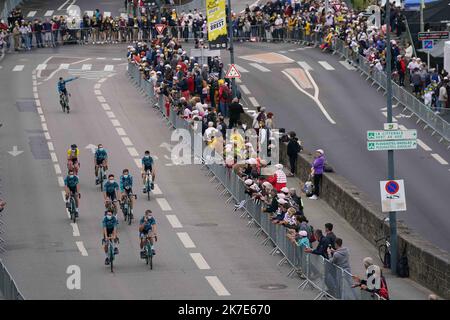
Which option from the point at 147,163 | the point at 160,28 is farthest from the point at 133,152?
the point at 160,28

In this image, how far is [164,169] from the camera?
153ft

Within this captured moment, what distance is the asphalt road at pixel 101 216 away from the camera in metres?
32.8

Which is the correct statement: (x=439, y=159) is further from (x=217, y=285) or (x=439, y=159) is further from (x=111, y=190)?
(x=217, y=285)

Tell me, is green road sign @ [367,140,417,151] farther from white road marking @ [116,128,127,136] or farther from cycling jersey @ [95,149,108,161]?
white road marking @ [116,128,127,136]

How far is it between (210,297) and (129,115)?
25.0 meters

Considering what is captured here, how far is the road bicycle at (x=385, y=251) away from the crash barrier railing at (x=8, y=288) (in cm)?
1049

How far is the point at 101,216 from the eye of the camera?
132 ft

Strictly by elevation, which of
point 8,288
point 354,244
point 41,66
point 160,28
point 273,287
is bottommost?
point 354,244

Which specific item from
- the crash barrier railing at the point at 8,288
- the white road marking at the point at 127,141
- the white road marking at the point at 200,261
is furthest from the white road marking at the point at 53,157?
the crash barrier railing at the point at 8,288

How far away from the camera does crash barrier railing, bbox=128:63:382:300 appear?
96.9ft

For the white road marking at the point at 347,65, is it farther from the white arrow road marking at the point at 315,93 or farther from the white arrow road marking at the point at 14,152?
the white arrow road marking at the point at 14,152

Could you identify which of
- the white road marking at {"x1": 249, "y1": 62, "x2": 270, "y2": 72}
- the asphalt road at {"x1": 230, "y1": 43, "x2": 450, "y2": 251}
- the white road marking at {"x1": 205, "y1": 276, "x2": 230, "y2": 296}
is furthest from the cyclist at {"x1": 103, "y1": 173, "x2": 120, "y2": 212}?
the white road marking at {"x1": 249, "y1": 62, "x2": 270, "y2": 72}

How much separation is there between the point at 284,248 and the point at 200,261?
211 centimetres

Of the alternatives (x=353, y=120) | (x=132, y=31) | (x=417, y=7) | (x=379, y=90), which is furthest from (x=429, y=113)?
(x=132, y=31)
